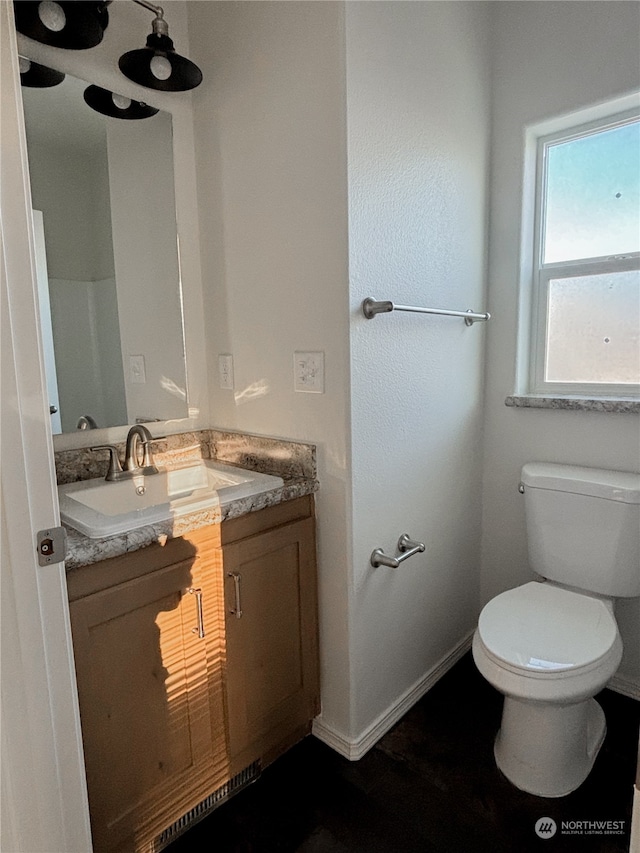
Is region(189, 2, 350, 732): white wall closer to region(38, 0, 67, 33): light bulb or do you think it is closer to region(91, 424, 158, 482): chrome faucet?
region(91, 424, 158, 482): chrome faucet

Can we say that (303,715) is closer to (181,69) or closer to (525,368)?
(525,368)

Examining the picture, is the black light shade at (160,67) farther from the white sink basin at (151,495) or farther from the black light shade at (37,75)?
the white sink basin at (151,495)

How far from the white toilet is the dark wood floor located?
61 millimetres

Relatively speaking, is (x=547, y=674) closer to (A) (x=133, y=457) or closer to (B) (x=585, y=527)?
(B) (x=585, y=527)

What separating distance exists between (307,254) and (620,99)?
3.83ft

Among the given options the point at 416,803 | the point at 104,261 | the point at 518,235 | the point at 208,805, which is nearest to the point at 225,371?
the point at 104,261

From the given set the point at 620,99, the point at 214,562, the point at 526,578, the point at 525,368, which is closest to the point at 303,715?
the point at 214,562

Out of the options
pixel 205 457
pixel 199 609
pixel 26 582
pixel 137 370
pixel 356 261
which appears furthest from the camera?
pixel 205 457

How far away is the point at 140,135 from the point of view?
164cm

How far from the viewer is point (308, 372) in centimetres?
149

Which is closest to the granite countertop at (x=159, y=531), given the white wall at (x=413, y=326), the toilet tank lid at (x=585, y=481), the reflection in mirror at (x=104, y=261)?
the white wall at (x=413, y=326)

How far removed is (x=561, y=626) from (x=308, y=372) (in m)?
1.04

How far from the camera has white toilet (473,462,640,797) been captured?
131 cm

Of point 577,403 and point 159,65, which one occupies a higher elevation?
point 159,65
